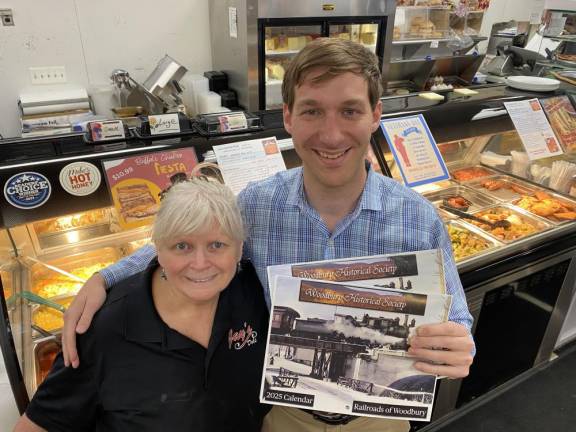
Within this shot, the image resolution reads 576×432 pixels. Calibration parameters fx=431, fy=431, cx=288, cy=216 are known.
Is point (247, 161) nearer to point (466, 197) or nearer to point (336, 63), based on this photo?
point (336, 63)

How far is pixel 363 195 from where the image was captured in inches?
60.6

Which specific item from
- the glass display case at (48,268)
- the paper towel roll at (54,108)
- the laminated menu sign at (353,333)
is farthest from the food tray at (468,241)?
the paper towel roll at (54,108)

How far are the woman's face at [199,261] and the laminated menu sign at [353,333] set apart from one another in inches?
6.8

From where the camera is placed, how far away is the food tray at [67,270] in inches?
78.4

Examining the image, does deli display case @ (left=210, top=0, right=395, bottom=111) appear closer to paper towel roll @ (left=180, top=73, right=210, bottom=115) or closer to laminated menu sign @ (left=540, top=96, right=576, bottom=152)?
paper towel roll @ (left=180, top=73, right=210, bottom=115)

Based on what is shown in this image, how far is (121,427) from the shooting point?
4.60 feet

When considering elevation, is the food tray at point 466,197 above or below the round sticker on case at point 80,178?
below

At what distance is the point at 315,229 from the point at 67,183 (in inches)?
44.4

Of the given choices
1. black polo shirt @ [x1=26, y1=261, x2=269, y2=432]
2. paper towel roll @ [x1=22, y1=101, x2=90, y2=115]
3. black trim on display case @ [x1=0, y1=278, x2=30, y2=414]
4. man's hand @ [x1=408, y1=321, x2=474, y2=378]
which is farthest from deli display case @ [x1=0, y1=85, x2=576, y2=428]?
paper towel roll @ [x1=22, y1=101, x2=90, y2=115]

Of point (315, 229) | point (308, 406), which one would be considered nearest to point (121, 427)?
point (308, 406)

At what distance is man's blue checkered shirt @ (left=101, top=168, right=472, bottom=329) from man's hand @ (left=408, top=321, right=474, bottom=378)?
0.23 metres

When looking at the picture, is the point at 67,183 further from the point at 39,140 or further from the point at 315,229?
the point at 315,229

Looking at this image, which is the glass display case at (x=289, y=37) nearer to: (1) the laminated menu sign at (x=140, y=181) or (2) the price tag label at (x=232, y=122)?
(2) the price tag label at (x=232, y=122)

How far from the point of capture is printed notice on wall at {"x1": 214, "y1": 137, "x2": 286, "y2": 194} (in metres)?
2.11
